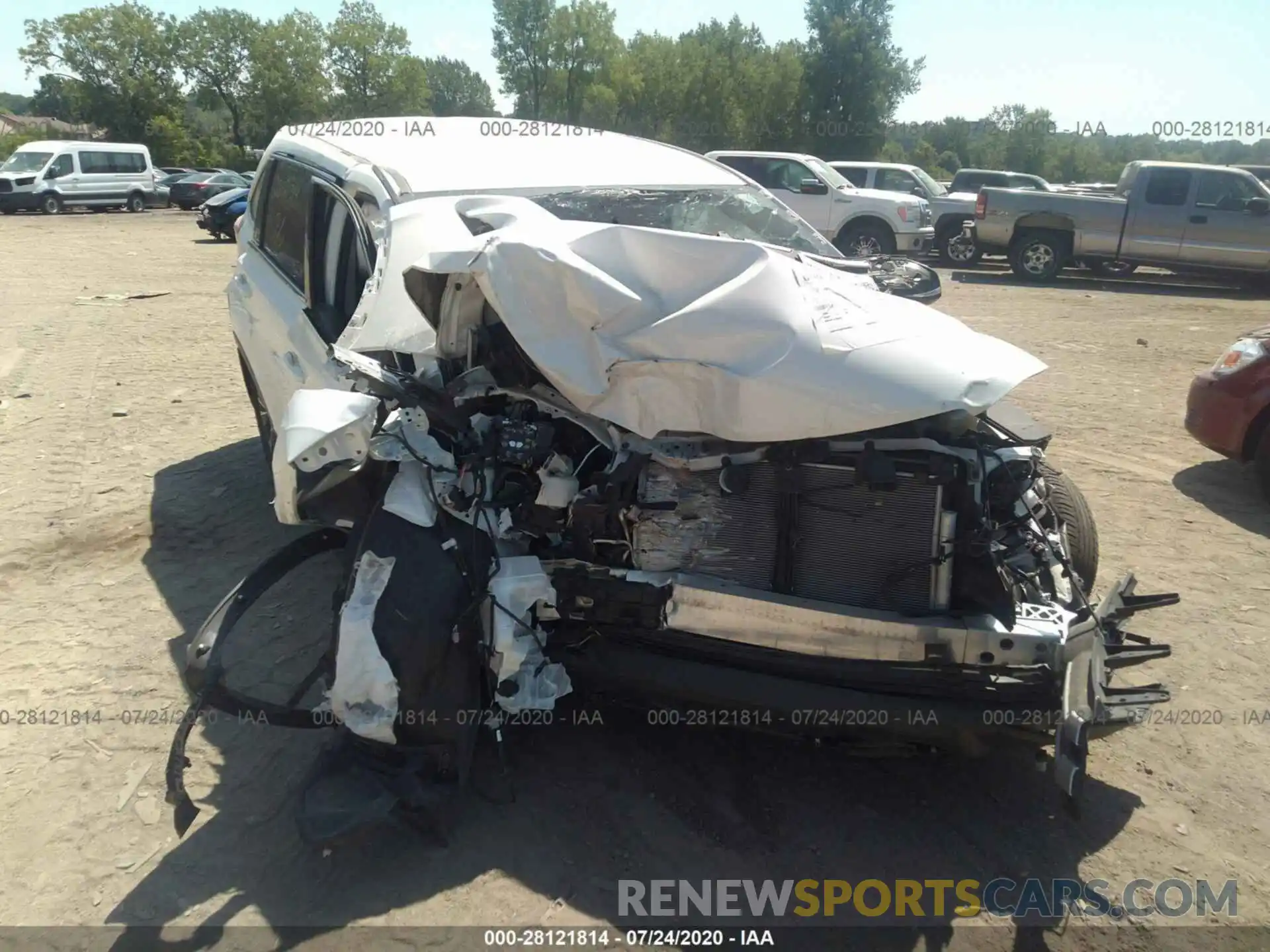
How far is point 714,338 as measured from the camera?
275 centimetres

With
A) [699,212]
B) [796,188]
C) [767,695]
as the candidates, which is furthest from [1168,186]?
[767,695]

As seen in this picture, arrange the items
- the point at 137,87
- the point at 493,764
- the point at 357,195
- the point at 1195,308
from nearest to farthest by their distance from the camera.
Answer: the point at 493,764, the point at 357,195, the point at 1195,308, the point at 137,87

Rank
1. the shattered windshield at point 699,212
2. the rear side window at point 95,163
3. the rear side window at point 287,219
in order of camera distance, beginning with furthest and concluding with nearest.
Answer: the rear side window at point 95,163, the rear side window at point 287,219, the shattered windshield at point 699,212

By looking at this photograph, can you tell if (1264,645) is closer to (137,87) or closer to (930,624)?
(930,624)

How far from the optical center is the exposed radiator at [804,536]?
2805mm

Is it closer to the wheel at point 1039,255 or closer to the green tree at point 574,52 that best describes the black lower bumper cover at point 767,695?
the wheel at point 1039,255

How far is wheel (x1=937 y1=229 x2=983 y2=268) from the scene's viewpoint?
58.5 ft

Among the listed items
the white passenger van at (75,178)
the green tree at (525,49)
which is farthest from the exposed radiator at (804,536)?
the green tree at (525,49)

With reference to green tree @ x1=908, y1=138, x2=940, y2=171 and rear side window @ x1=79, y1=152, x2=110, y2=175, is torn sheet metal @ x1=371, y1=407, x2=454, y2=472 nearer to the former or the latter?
rear side window @ x1=79, y1=152, x2=110, y2=175

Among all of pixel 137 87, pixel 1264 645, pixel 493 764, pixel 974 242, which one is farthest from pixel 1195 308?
pixel 137 87

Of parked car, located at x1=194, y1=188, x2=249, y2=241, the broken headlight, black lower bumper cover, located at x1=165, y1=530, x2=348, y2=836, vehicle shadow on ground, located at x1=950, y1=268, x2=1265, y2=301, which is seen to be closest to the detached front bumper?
parked car, located at x1=194, y1=188, x2=249, y2=241

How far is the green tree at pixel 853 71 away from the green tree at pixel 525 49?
13743mm

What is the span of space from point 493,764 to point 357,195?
7.63 feet

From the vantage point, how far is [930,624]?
269 cm
